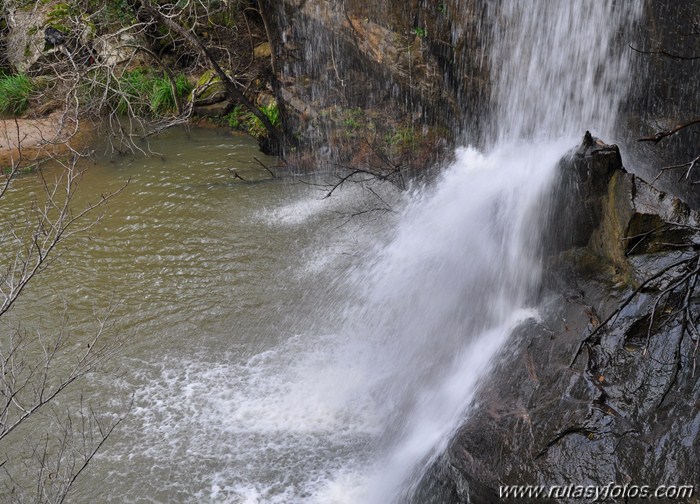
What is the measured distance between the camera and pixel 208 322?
660 centimetres

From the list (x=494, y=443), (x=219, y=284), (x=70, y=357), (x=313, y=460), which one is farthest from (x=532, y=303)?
(x=70, y=357)

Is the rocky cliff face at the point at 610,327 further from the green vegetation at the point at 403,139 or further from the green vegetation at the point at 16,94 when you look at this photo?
the green vegetation at the point at 16,94

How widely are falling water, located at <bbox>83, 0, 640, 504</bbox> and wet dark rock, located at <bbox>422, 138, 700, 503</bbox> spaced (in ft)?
1.02

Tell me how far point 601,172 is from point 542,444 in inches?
89.8

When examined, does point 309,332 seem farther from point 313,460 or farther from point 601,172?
point 601,172

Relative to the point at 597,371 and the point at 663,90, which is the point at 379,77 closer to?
the point at 663,90

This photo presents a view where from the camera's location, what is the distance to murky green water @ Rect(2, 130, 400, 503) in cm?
495

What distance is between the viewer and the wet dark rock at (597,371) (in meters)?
3.50

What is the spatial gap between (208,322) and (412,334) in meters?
2.21

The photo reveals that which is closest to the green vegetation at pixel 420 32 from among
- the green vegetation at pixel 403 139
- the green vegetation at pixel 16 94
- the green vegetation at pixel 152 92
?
the green vegetation at pixel 403 139

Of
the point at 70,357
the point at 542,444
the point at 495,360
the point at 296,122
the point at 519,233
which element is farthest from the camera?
the point at 296,122

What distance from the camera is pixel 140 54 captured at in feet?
44.1

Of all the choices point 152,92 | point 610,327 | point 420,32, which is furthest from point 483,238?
point 152,92

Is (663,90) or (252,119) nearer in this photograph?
(663,90)
